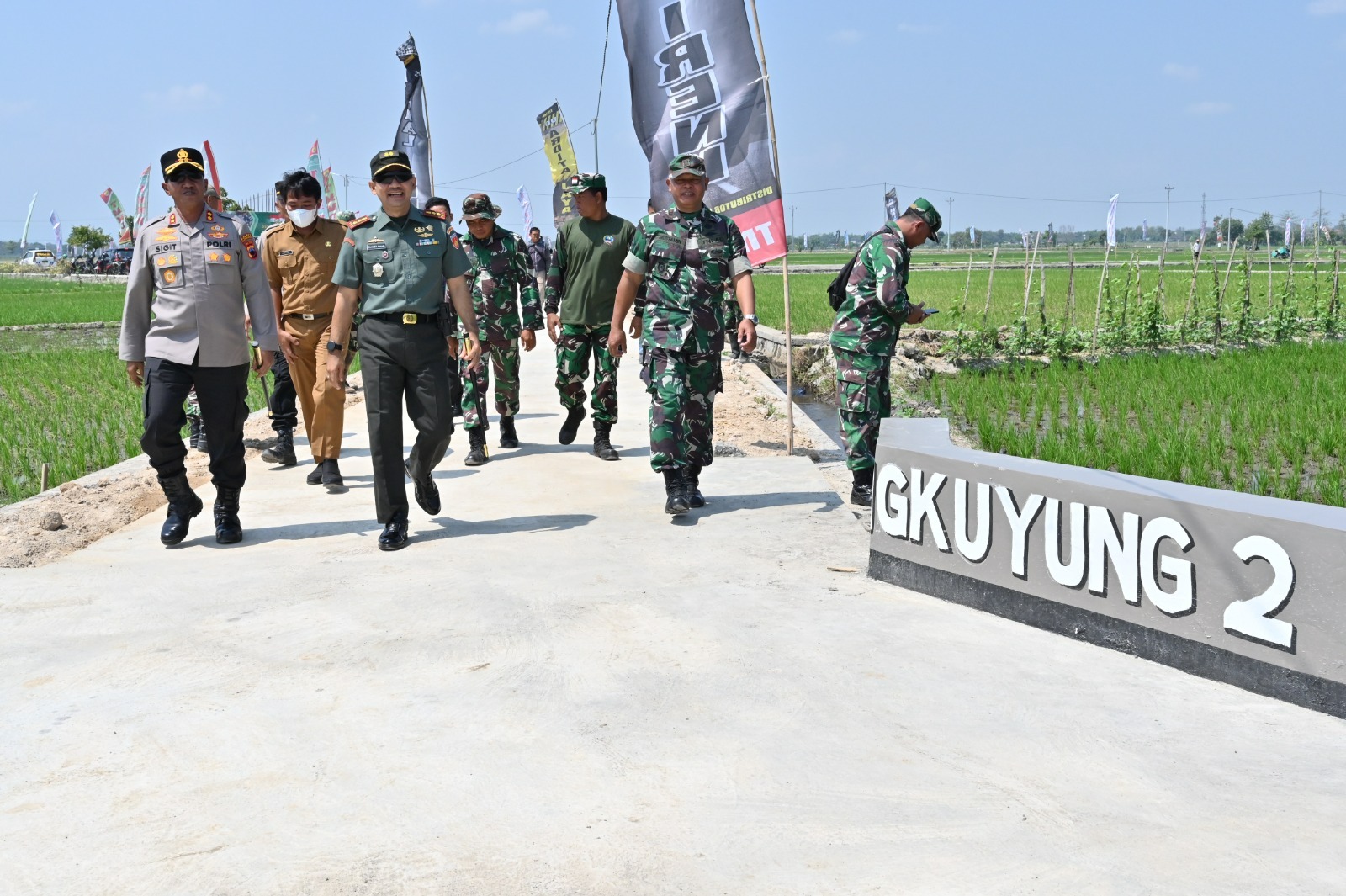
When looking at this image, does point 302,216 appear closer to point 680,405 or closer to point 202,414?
point 202,414

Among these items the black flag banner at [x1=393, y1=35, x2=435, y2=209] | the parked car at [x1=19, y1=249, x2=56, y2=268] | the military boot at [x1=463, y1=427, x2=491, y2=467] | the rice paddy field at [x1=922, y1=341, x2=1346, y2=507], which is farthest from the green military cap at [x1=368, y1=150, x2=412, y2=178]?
the parked car at [x1=19, y1=249, x2=56, y2=268]

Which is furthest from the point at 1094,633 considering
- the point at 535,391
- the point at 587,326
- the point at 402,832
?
the point at 535,391

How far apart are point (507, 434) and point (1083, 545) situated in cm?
545

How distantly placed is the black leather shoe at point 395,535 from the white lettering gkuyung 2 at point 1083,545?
88.9 inches

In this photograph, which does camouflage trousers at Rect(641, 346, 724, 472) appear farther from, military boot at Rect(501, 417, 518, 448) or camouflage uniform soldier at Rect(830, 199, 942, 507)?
military boot at Rect(501, 417, 518, 448)

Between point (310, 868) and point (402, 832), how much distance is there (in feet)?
0.79

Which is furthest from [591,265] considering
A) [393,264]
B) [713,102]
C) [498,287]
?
[393,264]

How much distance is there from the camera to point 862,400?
6727 mm

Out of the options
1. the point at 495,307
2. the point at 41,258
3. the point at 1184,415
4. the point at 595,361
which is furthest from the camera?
the point at 41,258

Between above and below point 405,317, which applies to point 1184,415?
below

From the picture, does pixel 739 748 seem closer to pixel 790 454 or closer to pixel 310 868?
pixel 310 868

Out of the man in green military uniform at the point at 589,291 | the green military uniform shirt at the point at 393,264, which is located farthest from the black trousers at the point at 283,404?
the green military uniform shirt at the point at 393,264

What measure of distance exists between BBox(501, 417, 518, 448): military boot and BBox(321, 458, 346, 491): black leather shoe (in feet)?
5.82

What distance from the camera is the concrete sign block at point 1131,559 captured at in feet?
11.6
